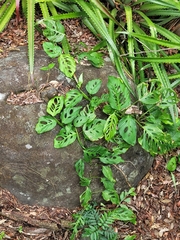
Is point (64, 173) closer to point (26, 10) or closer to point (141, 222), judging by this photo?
point (141, 222)

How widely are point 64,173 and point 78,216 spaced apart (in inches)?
11.9

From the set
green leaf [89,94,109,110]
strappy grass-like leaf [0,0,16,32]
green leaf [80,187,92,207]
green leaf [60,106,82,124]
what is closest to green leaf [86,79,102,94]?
green leaf [89,94,109,110]

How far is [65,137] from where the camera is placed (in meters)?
2.49

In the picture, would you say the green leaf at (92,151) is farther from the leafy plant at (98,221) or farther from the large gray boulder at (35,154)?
the leafy plant at (98,221)

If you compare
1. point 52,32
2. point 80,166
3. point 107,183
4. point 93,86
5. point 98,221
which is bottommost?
point 98,221

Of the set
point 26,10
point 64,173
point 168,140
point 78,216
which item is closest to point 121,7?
point 26,10

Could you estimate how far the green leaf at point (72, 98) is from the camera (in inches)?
97.7

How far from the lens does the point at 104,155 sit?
2570 millimetres

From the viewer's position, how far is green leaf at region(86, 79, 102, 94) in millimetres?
2516

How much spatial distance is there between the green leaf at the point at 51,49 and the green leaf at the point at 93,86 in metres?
0.29

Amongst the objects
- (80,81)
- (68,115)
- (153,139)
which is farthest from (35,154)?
(153,139)

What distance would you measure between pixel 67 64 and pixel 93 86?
0.22 m

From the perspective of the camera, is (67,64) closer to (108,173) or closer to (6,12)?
(6,12)

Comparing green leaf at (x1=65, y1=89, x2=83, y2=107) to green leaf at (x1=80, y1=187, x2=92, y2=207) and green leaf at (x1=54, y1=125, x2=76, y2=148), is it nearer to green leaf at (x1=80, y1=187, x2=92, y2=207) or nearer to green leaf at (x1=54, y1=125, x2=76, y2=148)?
green leaf at (x1=54, y1=125, x2=76, y2=148)
